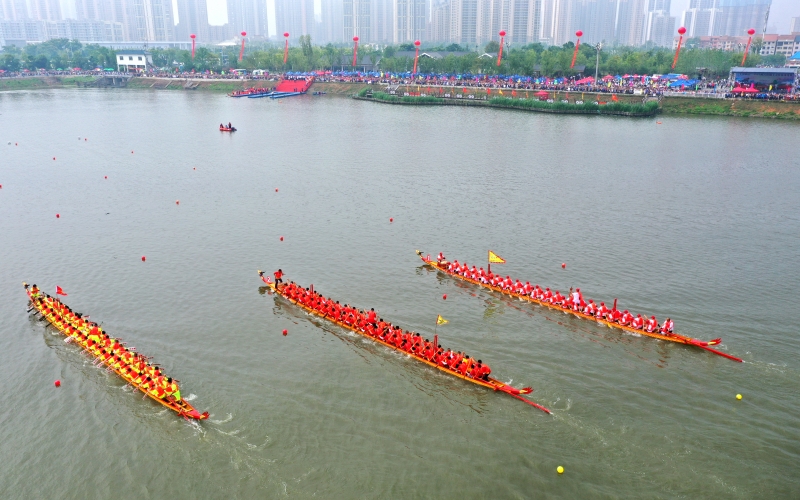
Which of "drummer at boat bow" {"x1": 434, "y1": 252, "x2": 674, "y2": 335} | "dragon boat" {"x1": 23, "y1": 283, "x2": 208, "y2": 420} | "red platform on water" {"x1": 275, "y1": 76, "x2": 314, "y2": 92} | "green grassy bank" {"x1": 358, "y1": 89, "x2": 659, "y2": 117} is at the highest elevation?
"red platform on water" {"x1": 275, "y1": 76, "x2": 314, "y2": 92}

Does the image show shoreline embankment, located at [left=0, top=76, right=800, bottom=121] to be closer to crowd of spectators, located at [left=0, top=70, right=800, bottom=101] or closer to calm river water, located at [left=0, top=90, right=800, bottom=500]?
crowd of spectators, located at [left=0, top=70, right=800, bottom=101]

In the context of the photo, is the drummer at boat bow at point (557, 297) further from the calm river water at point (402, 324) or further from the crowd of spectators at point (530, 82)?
the crowd of spectators at point (530, 82)

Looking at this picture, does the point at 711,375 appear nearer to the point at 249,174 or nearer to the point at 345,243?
the point at 345,243

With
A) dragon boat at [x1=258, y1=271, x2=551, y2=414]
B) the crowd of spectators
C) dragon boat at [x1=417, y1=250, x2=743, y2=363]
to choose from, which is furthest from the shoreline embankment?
dragon boat at [x1=258, y1=271, x2=551, y2=414]

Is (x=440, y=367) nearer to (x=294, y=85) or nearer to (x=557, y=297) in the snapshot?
(x=557, y=297)

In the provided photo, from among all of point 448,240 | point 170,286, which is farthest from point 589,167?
point 170,286

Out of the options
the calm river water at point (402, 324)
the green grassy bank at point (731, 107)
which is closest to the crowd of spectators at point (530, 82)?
the green grassy bank at point (731, 107)
